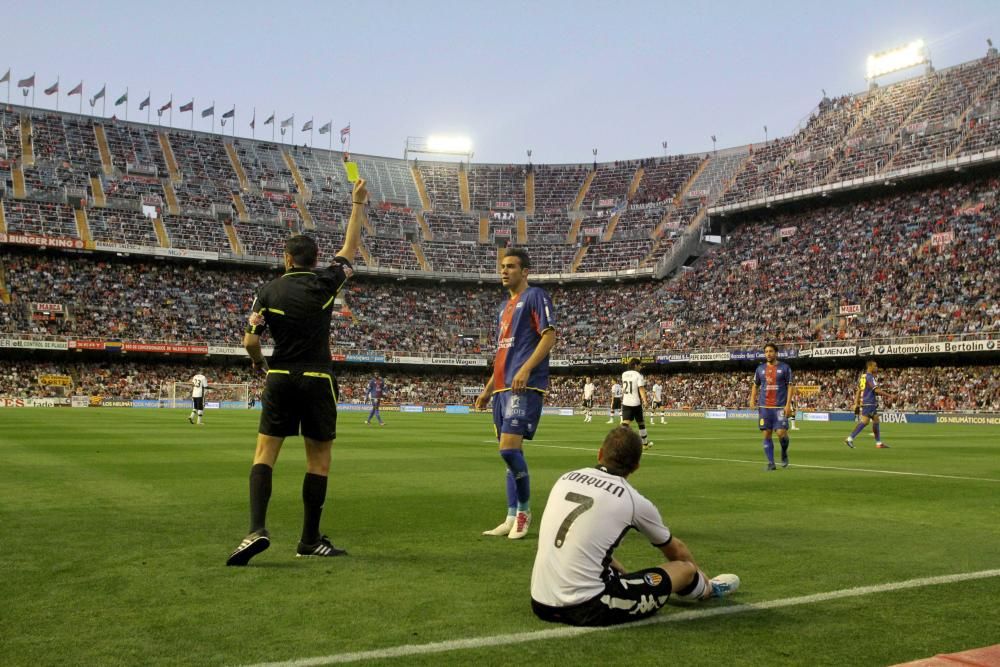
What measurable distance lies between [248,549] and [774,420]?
11.3m

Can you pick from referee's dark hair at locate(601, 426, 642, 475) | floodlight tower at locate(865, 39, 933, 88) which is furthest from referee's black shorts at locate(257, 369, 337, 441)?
floodlight tower at locate(865, 39, 933, 88)

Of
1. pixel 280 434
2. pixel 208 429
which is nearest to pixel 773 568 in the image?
pixel 280 434

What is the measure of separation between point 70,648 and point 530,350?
4763 mm

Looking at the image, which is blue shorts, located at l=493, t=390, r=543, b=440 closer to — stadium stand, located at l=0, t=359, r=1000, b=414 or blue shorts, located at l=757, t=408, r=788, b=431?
blue shorts, located at l=757, t=408, r=788, b=431

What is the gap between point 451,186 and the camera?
86.1 meters

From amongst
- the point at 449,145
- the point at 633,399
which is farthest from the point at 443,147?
the point at 633,399

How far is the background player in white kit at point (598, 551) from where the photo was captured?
183 inches

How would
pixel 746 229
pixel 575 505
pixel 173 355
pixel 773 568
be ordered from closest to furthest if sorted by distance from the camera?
pixel 575 505 → pixel 773 568 → pixel 173 355 → pixel 746 229

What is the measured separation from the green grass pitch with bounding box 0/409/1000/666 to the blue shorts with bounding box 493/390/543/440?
1.01m

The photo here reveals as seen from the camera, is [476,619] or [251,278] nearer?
[476,619]

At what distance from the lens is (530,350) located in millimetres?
8078

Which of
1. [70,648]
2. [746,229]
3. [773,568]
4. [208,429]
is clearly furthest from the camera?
[746,229]

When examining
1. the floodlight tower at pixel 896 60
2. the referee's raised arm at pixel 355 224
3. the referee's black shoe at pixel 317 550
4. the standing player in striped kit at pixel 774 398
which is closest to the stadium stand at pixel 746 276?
the floodlight tower at pixel 896 60

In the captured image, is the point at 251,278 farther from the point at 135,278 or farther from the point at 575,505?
the point at 575,505
